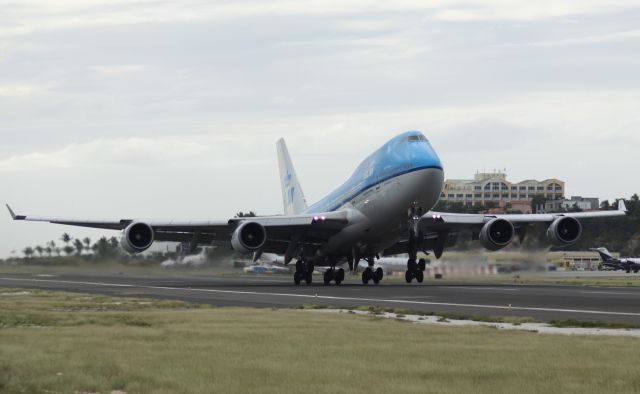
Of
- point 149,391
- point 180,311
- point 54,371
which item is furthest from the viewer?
point 180,311

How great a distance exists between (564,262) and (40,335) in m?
91.9

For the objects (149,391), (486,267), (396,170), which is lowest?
(149,391)

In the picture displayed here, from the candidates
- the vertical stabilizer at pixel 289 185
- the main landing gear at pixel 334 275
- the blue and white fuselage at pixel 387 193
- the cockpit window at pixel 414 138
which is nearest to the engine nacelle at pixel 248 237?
the blue and white fuselage at pixel 387 193

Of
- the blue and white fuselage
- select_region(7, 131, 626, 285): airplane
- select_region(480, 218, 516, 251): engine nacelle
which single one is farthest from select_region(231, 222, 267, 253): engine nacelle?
select_region(480, 218, 516, 251): engine nacelle

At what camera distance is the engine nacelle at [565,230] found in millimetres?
54781

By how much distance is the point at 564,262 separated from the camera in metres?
108

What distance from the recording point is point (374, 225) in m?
51.9

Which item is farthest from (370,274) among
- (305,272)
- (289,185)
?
(289,185)

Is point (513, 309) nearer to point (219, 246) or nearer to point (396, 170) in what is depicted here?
point (396, 170)

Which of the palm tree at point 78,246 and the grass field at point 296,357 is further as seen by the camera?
the palm tree at point 78,246

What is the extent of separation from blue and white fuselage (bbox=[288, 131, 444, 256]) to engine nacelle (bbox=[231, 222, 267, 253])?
13.9 ft

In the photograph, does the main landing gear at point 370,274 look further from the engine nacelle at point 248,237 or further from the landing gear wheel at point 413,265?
the engine nacelle at point 248,237

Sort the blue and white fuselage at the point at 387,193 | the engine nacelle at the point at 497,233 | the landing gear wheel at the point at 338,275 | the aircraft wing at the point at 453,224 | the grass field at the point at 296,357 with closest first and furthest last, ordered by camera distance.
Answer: the grass field at the point at 296,357
the blue and white fuselage at the point at 387,193
the engine nacelle at the point at 497,233
the aircraft wing at the point at 453,224
the landing gear wheel at the point at 338,275

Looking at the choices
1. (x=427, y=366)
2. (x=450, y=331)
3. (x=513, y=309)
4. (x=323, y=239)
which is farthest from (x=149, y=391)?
(x=323, y=239)
